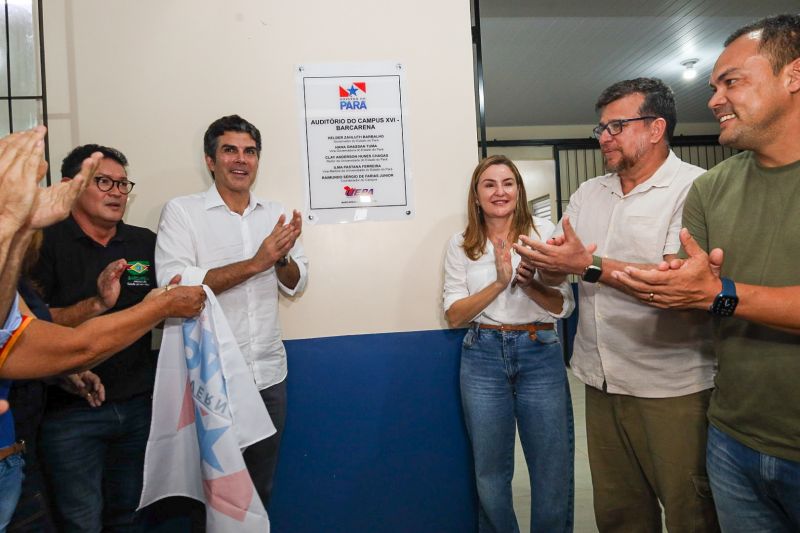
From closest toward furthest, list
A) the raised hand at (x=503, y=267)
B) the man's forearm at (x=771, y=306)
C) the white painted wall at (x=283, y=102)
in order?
the man's forearm at (x=771, y=306) < the raised hand at (x=503, y=267) < the white painted wall at (x=283, y=102)

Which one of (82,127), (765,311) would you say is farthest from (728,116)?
(82,127)

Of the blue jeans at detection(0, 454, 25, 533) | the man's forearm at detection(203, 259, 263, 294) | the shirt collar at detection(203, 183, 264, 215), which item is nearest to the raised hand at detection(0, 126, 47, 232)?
the blue jeans at detection(0, 454, 25, 533)

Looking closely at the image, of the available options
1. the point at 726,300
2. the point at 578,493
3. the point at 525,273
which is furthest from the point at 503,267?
the point at 578,493

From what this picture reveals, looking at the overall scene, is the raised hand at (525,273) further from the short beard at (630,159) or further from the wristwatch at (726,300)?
the wristwatch at (726,300)

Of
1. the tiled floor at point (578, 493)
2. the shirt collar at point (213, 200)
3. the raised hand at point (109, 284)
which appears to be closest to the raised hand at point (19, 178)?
the raised hand at point (109, 284)

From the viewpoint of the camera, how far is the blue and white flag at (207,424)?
164cm

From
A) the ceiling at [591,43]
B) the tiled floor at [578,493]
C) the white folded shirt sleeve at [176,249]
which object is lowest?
the tiled floor at [578,493]

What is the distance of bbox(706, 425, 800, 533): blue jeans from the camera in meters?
1.19

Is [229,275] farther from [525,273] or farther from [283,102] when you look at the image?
[525,273]

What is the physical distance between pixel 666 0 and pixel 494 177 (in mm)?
3439

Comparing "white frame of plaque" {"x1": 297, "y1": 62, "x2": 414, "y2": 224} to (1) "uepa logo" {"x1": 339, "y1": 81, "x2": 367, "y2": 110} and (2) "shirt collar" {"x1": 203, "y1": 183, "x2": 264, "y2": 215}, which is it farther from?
(2) "shirt collar" {"x1": 203, "y1": 183, "x2": 264, "y2": 215}

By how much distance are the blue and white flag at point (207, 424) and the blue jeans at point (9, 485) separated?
0.55 metres

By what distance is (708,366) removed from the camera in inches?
64.4

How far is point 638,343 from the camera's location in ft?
5.51
